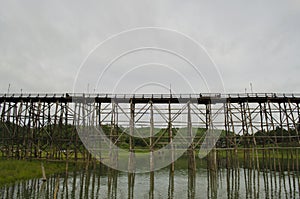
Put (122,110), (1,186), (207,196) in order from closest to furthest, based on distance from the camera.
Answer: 1. (207,196)
2. (1,186)
3. (122,110)

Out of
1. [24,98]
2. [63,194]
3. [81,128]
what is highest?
[24,98]

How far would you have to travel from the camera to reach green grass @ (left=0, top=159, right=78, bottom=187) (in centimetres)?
1723

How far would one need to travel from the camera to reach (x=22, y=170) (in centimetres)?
1894

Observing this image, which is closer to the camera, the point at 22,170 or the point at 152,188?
the point at 152,188

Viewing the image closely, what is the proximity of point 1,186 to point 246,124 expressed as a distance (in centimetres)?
1964

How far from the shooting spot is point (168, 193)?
14.6m

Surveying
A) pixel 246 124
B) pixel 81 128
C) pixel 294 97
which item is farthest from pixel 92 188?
pixel 294 97

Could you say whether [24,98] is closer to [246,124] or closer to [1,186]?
[1,186]

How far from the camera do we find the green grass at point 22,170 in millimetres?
17230

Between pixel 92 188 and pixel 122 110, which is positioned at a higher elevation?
pixel 122 110

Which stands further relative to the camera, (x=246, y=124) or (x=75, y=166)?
(x=75, y=166)

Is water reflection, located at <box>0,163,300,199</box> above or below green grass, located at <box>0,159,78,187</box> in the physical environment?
below

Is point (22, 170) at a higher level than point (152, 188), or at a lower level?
higher

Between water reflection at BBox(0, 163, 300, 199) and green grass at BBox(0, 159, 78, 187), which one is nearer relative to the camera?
water reflection at BBox(0, 163, 300, 199)
